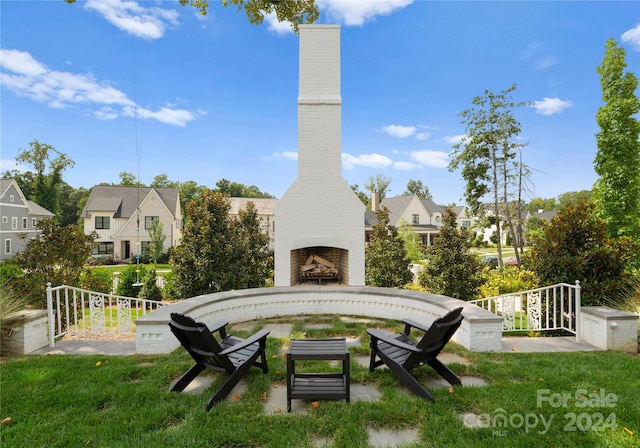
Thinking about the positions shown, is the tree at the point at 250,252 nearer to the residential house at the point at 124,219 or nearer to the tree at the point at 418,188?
the residential house at the point at 124,219

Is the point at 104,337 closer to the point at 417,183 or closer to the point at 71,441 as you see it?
the point at 71,441

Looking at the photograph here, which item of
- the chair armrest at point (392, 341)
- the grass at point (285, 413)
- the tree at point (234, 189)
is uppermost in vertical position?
the tree at point (234, 189)

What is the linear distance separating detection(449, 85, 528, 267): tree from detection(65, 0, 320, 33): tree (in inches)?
541

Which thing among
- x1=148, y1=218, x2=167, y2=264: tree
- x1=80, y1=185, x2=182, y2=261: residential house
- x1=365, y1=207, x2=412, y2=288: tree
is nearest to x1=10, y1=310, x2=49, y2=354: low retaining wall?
x1=365, y1=207, x2=412, y2=288: tree

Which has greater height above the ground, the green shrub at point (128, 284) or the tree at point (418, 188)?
the tree at point (418, 188)

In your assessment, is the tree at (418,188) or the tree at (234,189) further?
the tree at (418,188)

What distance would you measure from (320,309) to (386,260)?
5.03 meters

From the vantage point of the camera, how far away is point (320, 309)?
655 centimetres

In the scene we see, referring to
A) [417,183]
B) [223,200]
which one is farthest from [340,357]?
[417,183]

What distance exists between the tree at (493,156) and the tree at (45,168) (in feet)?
141

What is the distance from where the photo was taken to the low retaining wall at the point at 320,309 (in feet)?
14.0

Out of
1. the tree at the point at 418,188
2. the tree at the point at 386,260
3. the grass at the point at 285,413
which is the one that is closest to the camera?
the grass at the point at 285,413

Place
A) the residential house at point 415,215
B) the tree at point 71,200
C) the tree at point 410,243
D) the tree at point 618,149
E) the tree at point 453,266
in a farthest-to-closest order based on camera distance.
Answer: the tree at point 71,200 → the residential house at point 415,215 → the tree at point 410,243 → the tree at point 618,149 → the tree at point 453,266

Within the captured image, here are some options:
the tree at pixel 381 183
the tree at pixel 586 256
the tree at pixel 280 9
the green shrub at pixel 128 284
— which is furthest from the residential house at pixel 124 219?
the tree at pixel 381 183
